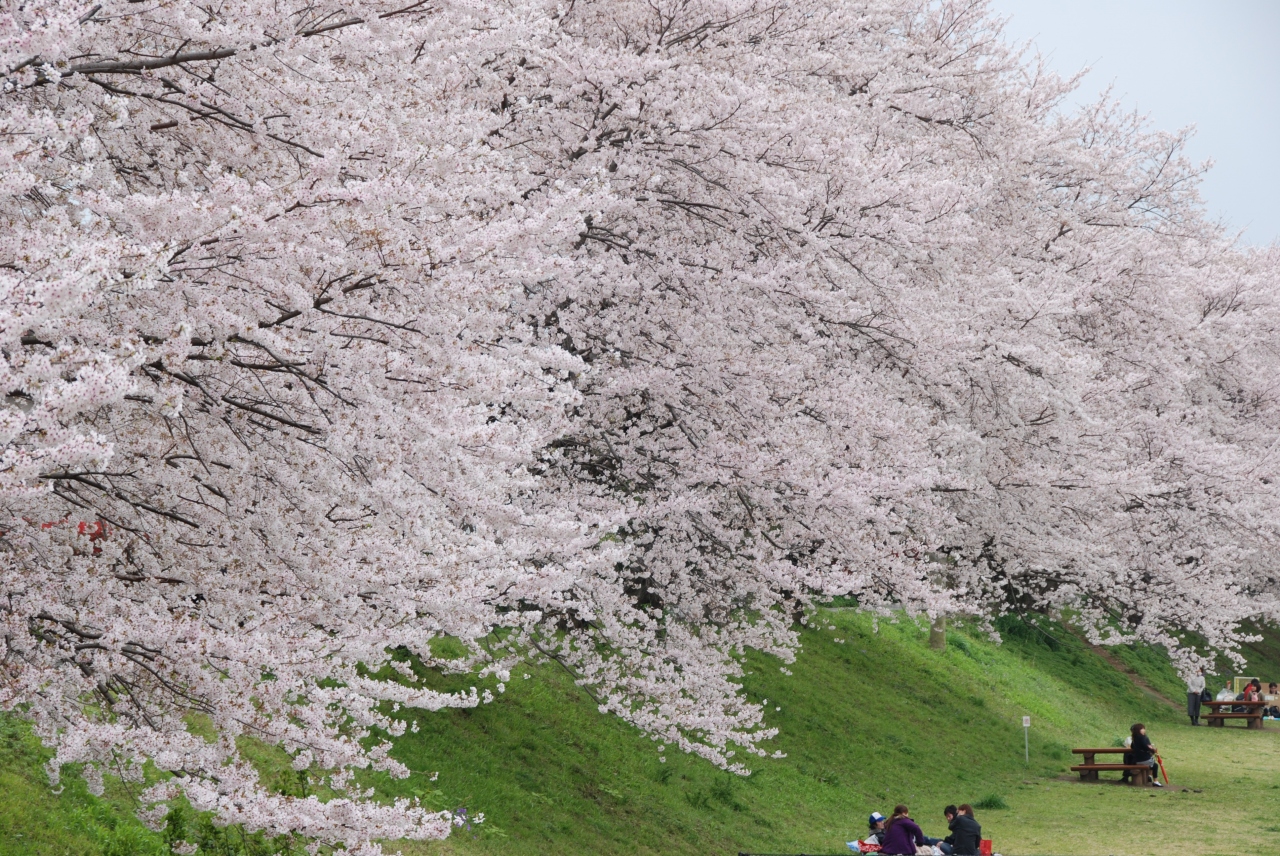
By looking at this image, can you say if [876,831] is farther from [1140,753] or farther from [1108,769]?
[1140,753]

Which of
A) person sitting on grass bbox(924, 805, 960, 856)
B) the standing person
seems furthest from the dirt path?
the standing person

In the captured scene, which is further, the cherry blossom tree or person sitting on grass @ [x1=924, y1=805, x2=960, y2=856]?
person sitting on grass @ [x1=924, y1=805, x2=960, y2=856]

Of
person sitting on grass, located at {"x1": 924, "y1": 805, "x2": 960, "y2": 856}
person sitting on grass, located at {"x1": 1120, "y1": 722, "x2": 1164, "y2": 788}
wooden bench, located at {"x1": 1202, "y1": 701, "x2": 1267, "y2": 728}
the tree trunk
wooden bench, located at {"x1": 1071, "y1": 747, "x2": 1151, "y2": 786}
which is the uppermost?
the tree trunk

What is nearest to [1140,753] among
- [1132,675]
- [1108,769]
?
[1108,769]

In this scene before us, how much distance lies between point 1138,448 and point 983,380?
5.76 metres

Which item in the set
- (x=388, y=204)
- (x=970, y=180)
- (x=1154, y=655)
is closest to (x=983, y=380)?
(x=970, y=180)

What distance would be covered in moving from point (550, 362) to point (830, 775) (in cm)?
1016

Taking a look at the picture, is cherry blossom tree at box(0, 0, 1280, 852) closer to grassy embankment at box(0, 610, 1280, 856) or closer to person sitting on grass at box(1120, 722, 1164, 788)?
grassy embankment at box(0, 610, 1280, 856)

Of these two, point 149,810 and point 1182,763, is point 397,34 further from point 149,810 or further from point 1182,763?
point 1182,763

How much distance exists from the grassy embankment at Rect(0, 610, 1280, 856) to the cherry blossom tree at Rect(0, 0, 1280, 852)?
77 centimetres

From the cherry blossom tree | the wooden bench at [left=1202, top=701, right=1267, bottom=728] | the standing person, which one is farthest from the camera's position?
the wooden bench at [left=1202, top=701, right=1267, bottom=728]

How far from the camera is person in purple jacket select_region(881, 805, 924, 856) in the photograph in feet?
36.2

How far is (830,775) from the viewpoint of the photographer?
15508 millimetres

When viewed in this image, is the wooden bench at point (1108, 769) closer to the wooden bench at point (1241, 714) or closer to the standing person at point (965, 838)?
the standing person at point (965, 838)
